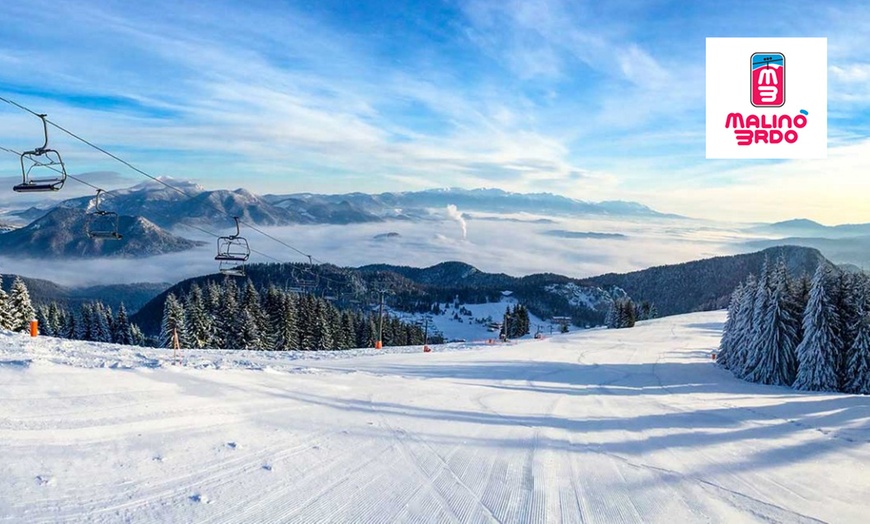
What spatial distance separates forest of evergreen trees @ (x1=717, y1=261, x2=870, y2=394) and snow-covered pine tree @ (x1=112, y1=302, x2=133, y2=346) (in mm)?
66220

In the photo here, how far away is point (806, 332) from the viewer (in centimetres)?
3039

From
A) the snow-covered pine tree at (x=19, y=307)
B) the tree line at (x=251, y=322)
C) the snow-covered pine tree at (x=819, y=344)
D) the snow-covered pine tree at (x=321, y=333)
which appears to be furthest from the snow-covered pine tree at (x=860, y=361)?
the snow-covered pine tree at (x=19, y=307)

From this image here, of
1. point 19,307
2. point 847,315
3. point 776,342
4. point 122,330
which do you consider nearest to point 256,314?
point 19,307

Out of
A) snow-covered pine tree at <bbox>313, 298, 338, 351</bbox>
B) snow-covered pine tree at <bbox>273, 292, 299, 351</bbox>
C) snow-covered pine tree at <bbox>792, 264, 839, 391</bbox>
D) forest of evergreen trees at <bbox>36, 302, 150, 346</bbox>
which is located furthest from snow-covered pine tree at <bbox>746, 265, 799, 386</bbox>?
forest of evergreen trees at <bbox>36, 302, 150, 346</bbox>

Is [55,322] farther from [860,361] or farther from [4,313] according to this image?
[860,361]

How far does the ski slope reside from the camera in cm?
606

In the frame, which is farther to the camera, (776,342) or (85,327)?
(85,327)

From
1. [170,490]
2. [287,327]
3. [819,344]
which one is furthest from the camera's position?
[287,327]

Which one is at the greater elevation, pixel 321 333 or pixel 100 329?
pixel 321 333

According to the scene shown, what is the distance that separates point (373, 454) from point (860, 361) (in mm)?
33046

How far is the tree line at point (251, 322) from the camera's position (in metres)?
48.8

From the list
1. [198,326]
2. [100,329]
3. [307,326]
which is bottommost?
[100,329]

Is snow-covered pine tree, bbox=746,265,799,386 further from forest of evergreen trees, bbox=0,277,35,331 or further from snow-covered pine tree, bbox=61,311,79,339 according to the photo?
snow-covered pine tree, bbox=61,311,79,339

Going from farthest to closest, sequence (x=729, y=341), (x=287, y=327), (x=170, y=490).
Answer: (x=287, y=327) < (x=729, y=341) < (x=170, y=490)
